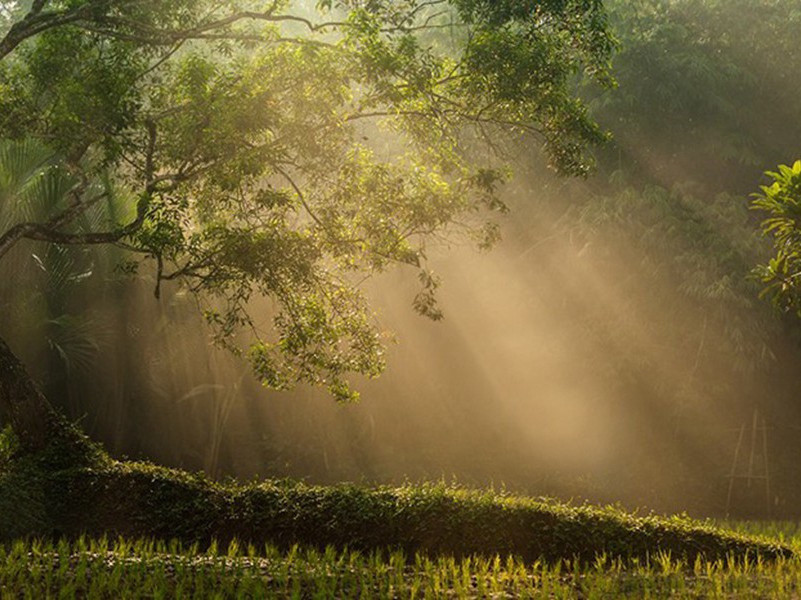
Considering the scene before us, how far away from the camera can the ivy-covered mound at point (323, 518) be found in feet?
37.2

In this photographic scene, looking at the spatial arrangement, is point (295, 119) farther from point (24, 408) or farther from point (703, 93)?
point (703, 93)

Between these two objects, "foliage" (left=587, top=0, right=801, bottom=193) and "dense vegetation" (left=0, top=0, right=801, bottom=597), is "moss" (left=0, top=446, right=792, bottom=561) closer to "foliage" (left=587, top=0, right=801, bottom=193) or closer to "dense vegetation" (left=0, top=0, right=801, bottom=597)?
"dense vegetation" (left=0, top=0, right=801, bottom=597)

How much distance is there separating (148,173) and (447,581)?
5915mm

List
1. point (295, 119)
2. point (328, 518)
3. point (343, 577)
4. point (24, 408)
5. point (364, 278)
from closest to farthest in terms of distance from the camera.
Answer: point (343, 577) < point (295, 119) < point (328, 518) < point (364, 278) < point (24, 408)

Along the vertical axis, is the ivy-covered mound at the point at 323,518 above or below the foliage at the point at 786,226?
below

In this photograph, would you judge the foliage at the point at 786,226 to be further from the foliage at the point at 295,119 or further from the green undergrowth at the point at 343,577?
the green undergrowth at the point at 343,577

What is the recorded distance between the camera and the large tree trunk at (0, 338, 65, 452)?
12820 millimetres

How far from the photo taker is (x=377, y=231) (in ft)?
41.2

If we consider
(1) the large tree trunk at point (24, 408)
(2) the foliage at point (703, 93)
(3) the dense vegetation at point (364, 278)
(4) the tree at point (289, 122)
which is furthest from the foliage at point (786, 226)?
(2) the foliage at point (703, 93)

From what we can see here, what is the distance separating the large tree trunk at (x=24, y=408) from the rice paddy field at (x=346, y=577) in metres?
2.07

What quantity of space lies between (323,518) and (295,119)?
4.52 meters

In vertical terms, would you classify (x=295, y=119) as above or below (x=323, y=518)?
above

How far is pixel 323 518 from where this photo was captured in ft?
38.1

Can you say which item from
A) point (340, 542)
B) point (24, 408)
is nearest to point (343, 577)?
point (340, 542)
